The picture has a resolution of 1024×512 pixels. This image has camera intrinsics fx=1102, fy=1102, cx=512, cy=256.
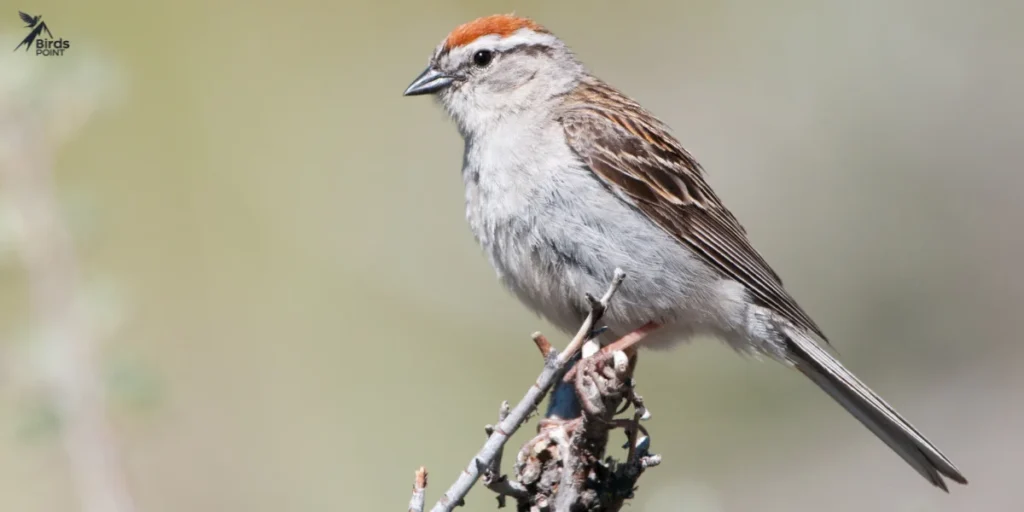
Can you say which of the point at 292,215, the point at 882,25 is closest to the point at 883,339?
the point at 882,25

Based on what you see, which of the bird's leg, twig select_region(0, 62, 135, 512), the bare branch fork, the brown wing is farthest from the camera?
the brown wing

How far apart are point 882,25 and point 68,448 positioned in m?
9.59

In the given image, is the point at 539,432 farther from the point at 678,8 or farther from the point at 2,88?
the point at 678,8

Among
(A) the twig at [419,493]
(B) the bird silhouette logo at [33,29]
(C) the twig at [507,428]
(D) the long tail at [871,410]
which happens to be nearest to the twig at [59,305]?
(A) the twig at [419,493]

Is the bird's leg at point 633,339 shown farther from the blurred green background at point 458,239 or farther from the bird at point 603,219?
the blurred green background at point 458,239

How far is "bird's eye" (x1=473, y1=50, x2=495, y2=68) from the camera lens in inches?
204

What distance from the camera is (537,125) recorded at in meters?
4.87

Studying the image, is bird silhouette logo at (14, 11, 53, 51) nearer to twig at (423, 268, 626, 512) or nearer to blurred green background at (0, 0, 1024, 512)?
blurred green background at (0, 0, 1024, 512)

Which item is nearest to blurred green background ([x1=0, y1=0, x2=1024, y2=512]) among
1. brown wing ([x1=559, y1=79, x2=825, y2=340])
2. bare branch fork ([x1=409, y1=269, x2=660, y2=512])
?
brown wing ([x1=559, y1=79, x2=825, y2=340])

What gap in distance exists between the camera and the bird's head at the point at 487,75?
507 cm

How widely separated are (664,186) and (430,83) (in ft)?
3.91

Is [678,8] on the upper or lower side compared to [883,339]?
upper

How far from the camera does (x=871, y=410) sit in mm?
4781

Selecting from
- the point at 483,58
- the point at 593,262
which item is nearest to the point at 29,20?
the point at 483,58
